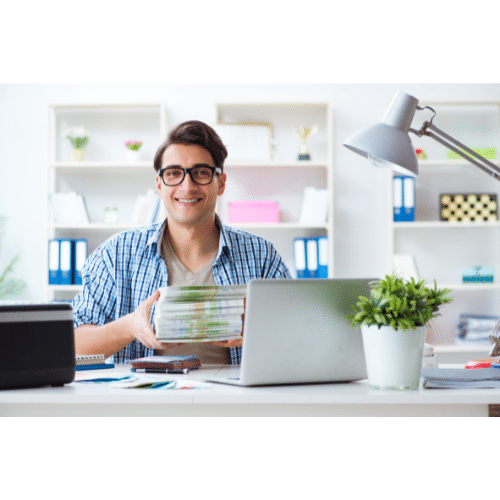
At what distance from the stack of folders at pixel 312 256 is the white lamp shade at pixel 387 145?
206 centimetres

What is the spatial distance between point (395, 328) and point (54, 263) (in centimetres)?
288

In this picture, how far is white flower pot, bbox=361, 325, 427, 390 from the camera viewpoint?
121 cm

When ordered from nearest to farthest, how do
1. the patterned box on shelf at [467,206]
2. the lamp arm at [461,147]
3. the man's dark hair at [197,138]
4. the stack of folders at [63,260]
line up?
the lamp arm at [461,147] < the man's dark hair at [197,138] < the stack of folders at [63,260] < the patterned box on shelf at [467,206]

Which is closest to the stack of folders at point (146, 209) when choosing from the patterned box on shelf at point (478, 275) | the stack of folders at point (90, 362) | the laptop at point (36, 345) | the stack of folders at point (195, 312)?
the patterned box on shelf at point (478, 275)

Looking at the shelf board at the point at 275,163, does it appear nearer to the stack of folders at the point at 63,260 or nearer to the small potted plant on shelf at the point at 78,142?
the small potted plant on shelf at the point at 78,142

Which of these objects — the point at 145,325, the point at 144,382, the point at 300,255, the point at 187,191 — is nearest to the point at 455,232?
the point at 300,255

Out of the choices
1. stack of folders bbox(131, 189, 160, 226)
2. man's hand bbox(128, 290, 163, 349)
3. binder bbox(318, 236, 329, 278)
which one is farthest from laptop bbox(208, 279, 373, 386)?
stack of folders bbox(131, 189, 160, 226)

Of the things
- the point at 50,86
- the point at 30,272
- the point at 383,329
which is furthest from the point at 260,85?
the point at 383,329

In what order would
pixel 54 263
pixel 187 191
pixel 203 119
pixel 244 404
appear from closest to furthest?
1. pixel 244 404
2. pixel 187 191
3. pixel 54 263
4. pixel 203 119

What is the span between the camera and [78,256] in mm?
3736

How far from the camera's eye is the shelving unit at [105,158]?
395 centimetres

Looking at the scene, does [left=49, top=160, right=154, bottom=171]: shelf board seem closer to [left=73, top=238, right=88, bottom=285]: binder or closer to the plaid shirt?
[left=73, top=238, right=88, bottom=285]: binder

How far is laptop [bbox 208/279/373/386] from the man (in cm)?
75

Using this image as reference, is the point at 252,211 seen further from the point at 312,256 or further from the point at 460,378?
the point at 460,378
